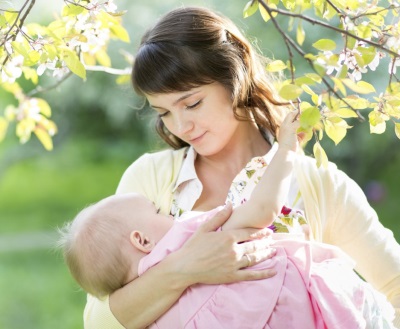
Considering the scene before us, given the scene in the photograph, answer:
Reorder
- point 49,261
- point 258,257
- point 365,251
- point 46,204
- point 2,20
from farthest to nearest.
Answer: point 46,204
point 49,261
point 365,251
point 258,257
point 2,20

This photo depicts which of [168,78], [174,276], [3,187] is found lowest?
[3,187]

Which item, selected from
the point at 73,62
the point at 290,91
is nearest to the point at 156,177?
the point at 73,62

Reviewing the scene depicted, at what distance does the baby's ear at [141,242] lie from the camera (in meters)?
1.83

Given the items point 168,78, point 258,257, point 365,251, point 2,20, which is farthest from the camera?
point 365,251

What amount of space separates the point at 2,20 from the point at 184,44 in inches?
22.5

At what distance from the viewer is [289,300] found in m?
1.68

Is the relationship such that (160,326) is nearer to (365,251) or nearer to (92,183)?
(365,251)

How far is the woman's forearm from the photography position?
1773 mm

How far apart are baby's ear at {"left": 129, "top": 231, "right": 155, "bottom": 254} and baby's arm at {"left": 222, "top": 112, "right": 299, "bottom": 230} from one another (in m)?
0.19

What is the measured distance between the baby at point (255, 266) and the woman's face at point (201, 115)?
228mm

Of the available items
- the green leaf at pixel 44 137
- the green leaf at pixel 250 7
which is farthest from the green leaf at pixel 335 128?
the green leaf at pixel 44 137

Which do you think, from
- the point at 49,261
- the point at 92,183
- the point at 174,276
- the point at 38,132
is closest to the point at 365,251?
the point at 174,276

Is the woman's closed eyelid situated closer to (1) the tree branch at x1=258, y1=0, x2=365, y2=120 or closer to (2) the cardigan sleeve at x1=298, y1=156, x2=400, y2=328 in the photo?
(2) the cardigan sleeve at x1=298, y1=156, x2=400, y2=328

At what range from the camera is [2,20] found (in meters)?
1.64
